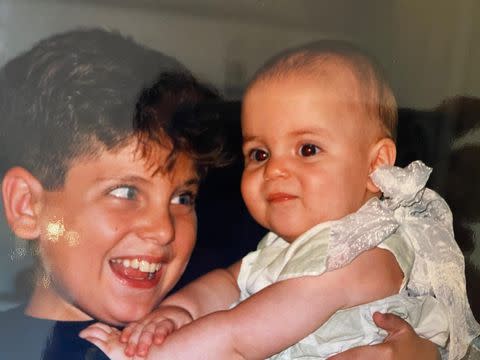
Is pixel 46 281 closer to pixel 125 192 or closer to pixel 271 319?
pixel 125 192

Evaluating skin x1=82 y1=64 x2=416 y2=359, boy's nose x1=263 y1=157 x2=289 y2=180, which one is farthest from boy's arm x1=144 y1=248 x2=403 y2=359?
boy's nose x1=263 y1=157 x2=289 y2=180

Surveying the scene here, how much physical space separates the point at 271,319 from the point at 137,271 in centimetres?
14

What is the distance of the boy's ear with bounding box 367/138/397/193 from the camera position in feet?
2.76

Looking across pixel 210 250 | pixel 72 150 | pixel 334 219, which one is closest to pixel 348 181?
pixel 334 219

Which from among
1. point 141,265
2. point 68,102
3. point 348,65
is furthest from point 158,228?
point 348,65

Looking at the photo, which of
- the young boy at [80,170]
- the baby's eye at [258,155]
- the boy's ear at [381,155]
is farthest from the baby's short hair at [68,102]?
the boy's ear at [381,155]

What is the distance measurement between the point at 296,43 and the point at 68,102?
0.23 metres

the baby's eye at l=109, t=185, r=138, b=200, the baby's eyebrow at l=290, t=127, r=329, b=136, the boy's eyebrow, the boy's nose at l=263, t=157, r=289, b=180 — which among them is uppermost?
the baby's eyebrow at l=290, t=127, r=329, b=136

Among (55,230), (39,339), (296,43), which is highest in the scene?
(296,43)

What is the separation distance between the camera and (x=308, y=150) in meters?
0.81

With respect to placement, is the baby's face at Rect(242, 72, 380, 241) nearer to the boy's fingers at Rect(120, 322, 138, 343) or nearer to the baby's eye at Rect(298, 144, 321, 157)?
the baby's eye at Rect(298, 144, 321, 157)

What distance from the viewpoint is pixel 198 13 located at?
81cm

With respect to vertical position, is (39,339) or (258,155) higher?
(258,155)

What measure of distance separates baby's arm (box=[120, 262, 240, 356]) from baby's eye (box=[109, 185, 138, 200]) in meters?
0.12
